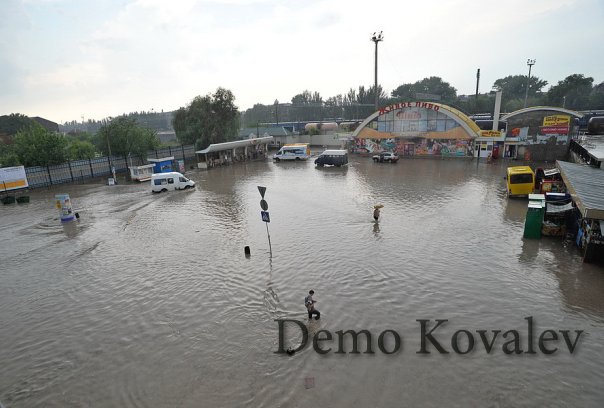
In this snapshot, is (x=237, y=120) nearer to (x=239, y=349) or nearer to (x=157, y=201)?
(x=157, y=201)

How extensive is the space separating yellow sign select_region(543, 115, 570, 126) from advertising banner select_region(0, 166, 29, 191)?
176 feet

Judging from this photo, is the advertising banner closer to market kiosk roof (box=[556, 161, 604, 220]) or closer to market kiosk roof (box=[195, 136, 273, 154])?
market kiosk roof (box=[195, 136, 273, 154])

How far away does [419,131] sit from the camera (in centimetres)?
4497

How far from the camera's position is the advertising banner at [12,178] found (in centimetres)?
3077

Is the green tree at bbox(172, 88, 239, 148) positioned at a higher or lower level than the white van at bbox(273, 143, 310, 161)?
higher

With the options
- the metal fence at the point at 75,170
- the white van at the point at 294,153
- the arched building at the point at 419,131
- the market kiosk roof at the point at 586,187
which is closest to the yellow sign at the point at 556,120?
the arched building at the point at 419,131

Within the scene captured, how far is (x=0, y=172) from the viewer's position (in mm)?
30578

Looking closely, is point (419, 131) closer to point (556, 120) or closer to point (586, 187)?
point (556, 120)

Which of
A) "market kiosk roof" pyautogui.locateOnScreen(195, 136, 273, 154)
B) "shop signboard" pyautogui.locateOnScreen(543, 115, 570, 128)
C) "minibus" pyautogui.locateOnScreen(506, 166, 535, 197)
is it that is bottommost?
"minibus" pyautogui.locateOnScreen(506, 166, 535, 197)

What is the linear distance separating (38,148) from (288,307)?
36.1 meters

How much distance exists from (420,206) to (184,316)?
54.2 feet

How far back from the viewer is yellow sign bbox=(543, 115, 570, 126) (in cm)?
3598

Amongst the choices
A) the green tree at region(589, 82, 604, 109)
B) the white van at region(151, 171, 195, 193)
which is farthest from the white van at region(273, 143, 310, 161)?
the green tree at region(589, 82, 604, 109)

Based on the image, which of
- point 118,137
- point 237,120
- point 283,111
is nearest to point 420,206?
point 118,137
